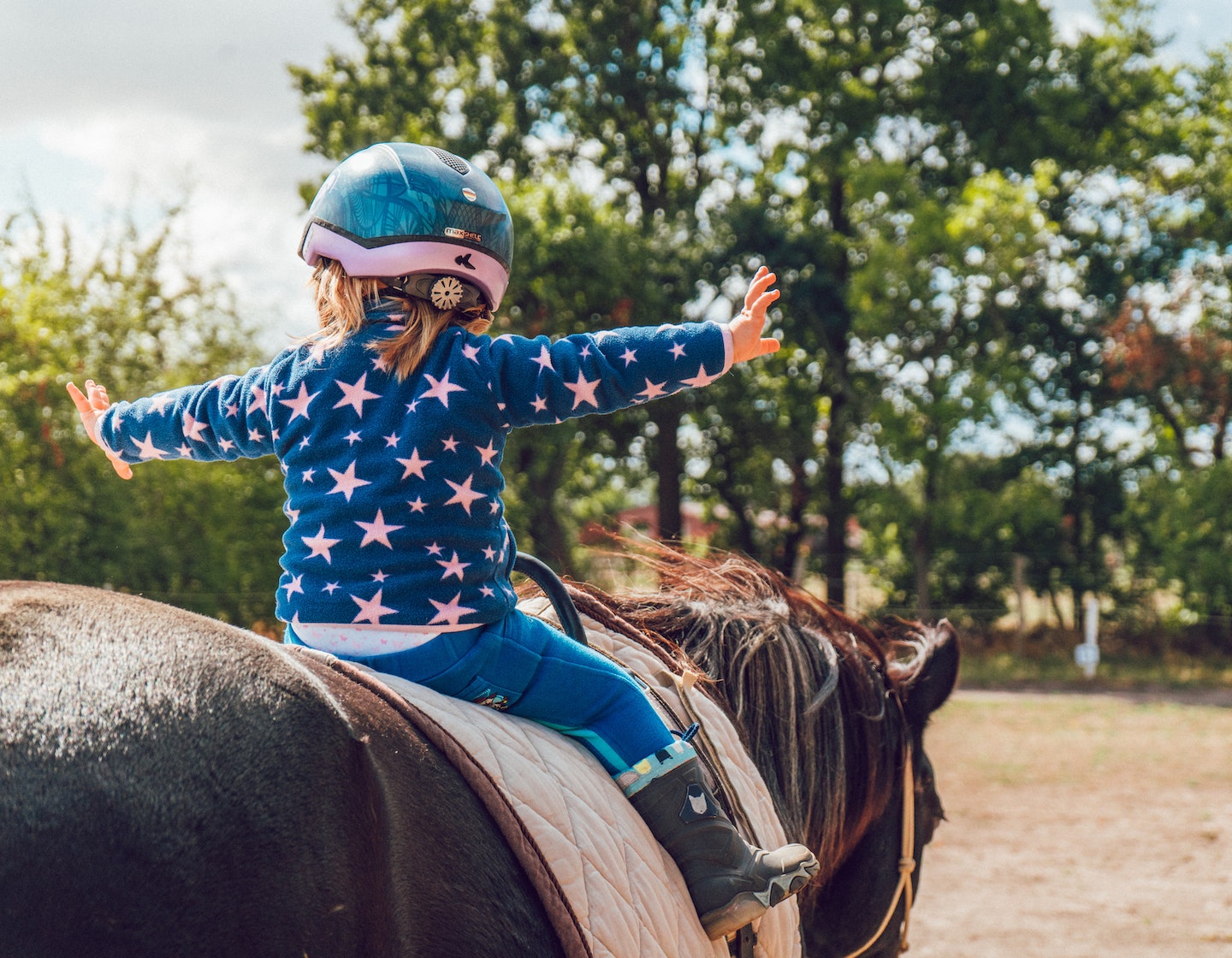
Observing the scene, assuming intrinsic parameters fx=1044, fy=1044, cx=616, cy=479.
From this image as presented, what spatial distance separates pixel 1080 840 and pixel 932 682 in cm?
489

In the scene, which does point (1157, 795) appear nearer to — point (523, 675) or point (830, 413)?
point (523, 675)

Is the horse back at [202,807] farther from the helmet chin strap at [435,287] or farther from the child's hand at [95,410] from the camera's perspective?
the child's hand at [95,410]

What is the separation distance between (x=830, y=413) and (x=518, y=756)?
17624 mm

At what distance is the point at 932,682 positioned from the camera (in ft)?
8.80

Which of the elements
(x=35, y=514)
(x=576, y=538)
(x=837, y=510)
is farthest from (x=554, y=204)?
(x=35, y=514)

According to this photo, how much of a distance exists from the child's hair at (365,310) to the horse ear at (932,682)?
156 centimetres

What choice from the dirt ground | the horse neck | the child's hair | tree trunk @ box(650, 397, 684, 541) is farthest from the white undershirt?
tree trunk @ box(650, 397, 684, 541)

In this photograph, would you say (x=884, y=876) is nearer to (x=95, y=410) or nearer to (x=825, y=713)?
(x=825, y=713)

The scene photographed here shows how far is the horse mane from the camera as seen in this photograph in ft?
7.31

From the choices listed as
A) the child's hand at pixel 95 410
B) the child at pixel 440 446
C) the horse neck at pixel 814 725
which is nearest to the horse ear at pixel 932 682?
the horse neck at pixel 814 725

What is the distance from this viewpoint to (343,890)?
107 centimetres

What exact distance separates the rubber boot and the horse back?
401mm

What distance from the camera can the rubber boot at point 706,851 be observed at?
1.58m

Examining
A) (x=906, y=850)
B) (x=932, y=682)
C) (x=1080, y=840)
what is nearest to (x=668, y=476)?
(x=1080, y=840)
